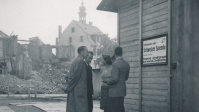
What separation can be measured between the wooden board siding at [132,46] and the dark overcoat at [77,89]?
251 cm

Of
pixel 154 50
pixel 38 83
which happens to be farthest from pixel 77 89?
pixel 38 83

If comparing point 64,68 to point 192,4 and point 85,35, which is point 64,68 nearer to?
point 85,35

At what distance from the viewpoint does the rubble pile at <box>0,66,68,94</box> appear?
89.8 feet

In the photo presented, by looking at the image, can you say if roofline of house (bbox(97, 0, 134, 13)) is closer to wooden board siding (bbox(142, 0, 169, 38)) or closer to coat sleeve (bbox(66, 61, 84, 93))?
wooden board siding (bbox(142, 0, 169, 38))

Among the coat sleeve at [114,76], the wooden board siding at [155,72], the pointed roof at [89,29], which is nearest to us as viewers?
the coat sleeve at [114,76]

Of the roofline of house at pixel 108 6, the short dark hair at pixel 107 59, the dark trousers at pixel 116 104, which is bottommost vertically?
the dark trousers at pixel 116 104

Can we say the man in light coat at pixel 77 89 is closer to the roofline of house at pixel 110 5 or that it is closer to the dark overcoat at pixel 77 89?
the dark overcoat at pixel 77 89

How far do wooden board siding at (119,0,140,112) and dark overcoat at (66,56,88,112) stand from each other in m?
2.51

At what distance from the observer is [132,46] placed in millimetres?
8828

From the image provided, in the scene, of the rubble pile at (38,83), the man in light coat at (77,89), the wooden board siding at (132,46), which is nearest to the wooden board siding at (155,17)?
the wooden board siding at (132,46)

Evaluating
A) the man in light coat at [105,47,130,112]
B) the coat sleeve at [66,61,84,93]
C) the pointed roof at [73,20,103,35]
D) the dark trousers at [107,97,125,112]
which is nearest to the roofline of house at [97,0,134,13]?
the man in light coat at [105,47,130,112]

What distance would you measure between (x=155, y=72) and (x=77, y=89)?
2438mm

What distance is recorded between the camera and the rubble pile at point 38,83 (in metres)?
27.4

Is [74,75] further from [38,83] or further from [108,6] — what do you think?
[38,83]
